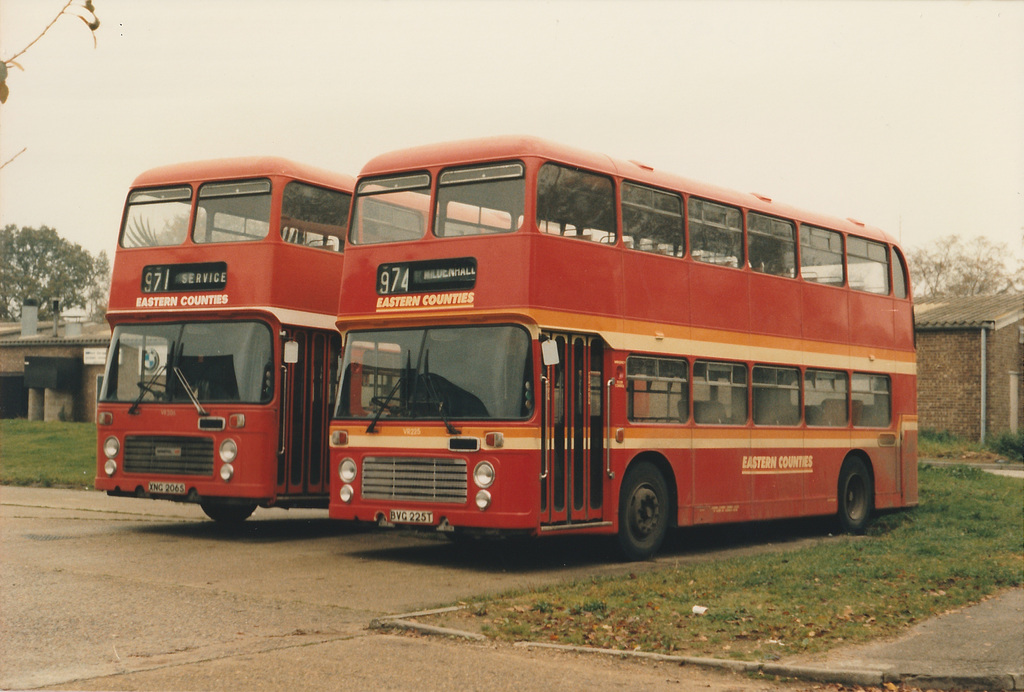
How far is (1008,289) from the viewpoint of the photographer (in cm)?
6681

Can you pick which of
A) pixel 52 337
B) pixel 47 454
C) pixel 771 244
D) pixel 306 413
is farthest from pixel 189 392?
pixel 52 337

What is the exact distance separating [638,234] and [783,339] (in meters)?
3.48

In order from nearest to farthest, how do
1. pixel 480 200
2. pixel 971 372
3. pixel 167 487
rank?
pixel 480 200
pixel 167 487
pixel 971 372

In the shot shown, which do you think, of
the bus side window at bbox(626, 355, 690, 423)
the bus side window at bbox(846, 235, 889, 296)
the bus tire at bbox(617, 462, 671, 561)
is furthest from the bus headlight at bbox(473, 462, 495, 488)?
the bus side window at bbox(846, 235, 889, 296)

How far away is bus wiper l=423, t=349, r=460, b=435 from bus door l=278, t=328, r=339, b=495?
2.34m

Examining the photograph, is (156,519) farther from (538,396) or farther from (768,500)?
(768,500)

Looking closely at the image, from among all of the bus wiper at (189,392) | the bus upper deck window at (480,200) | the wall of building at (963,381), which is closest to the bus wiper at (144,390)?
the bus wiper at (189,392)

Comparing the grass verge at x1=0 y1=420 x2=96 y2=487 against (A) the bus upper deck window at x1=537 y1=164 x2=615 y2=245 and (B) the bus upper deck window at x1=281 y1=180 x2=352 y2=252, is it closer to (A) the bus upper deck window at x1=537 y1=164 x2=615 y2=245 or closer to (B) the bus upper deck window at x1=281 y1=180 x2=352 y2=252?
(B) the bus upper deck window at x1=281 y1=180 x2=352 y2=252

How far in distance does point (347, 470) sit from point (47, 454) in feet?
57.0

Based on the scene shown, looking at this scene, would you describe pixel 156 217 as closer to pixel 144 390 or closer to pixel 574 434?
pixel 144 390

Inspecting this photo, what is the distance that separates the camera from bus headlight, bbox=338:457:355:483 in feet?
41.1

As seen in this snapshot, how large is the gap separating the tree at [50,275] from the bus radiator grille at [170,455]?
160 feet

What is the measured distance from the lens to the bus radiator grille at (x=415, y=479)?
11.8 m

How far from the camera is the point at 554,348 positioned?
11.7 metres
